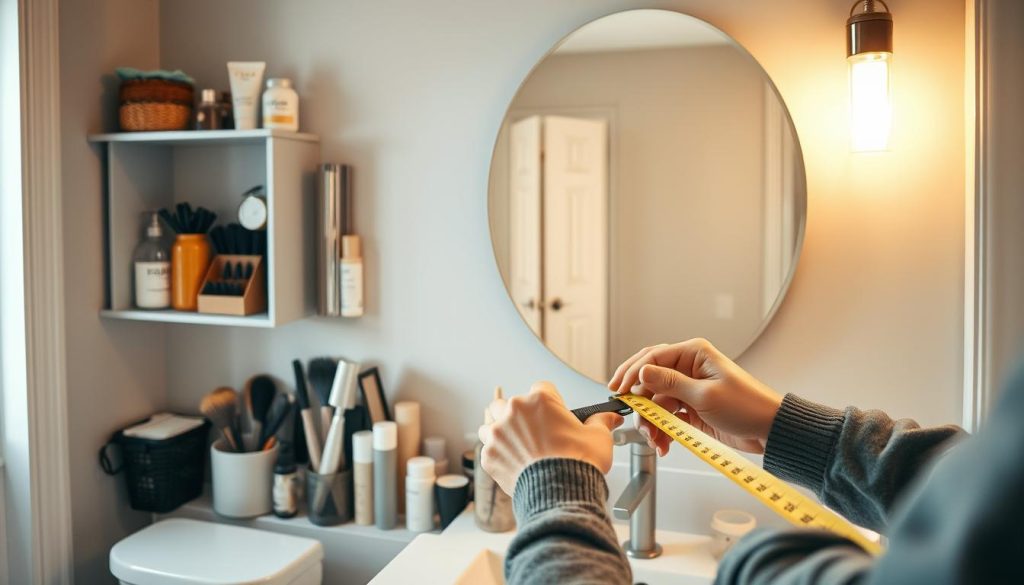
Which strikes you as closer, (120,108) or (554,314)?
(554,314)

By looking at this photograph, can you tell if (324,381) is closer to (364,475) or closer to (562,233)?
(364,475)

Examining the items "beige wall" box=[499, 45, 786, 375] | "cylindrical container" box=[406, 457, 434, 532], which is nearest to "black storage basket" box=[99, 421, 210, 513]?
"cylindrical container" box=[406, 457, 434, 532]

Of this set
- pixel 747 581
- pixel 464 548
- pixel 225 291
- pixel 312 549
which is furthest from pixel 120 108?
pixel 747 581

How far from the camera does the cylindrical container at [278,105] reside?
1.63m

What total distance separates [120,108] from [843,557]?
166 cm

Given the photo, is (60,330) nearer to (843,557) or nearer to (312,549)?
(312,549)

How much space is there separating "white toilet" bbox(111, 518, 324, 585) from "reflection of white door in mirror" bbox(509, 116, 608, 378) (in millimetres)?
616

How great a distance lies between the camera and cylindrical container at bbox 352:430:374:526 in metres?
1.65

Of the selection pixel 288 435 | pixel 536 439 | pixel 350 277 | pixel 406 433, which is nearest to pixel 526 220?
pixel 350 277

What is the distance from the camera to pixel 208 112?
169 cm

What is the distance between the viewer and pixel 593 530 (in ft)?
2.20

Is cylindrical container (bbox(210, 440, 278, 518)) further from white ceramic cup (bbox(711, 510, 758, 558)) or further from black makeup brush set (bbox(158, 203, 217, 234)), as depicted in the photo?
white ceramic cup (bbox(711, 510, 758, 558))

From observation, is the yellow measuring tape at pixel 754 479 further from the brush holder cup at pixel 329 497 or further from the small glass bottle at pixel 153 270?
the small glass bottle at pixel 153 270

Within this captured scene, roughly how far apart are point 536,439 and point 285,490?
3.54ft
